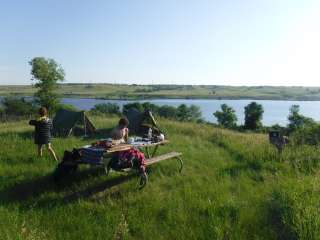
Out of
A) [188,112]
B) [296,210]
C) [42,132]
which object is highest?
[42,132]

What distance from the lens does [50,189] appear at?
710cm

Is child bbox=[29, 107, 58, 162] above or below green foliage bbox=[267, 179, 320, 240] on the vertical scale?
above

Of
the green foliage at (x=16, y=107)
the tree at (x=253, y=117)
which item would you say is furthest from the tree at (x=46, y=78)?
the tree at (x=253, y=117)

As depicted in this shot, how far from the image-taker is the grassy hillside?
5.18 m

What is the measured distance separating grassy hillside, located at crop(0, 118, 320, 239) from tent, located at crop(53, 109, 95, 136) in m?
5.76

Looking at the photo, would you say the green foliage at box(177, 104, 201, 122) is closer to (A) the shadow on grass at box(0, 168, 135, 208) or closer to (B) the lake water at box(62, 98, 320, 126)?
(B) the lake water at box(62, 98, 320, 126)

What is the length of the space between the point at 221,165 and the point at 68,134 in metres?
7.85

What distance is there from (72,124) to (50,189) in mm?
8881

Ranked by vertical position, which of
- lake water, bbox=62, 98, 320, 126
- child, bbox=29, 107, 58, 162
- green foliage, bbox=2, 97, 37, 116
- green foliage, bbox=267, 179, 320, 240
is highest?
child, bbox=29, 107, 58, 162

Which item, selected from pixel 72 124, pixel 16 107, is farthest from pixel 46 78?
pixel 72 124

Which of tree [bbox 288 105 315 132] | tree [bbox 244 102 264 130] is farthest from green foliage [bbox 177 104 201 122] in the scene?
tree [bbox 288 105 315 132]

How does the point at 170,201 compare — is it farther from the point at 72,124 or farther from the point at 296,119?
the point at 296,119

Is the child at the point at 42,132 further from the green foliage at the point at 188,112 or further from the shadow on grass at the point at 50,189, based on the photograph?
the green foliage at the point at 188,112

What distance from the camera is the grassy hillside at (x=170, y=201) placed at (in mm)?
5180
